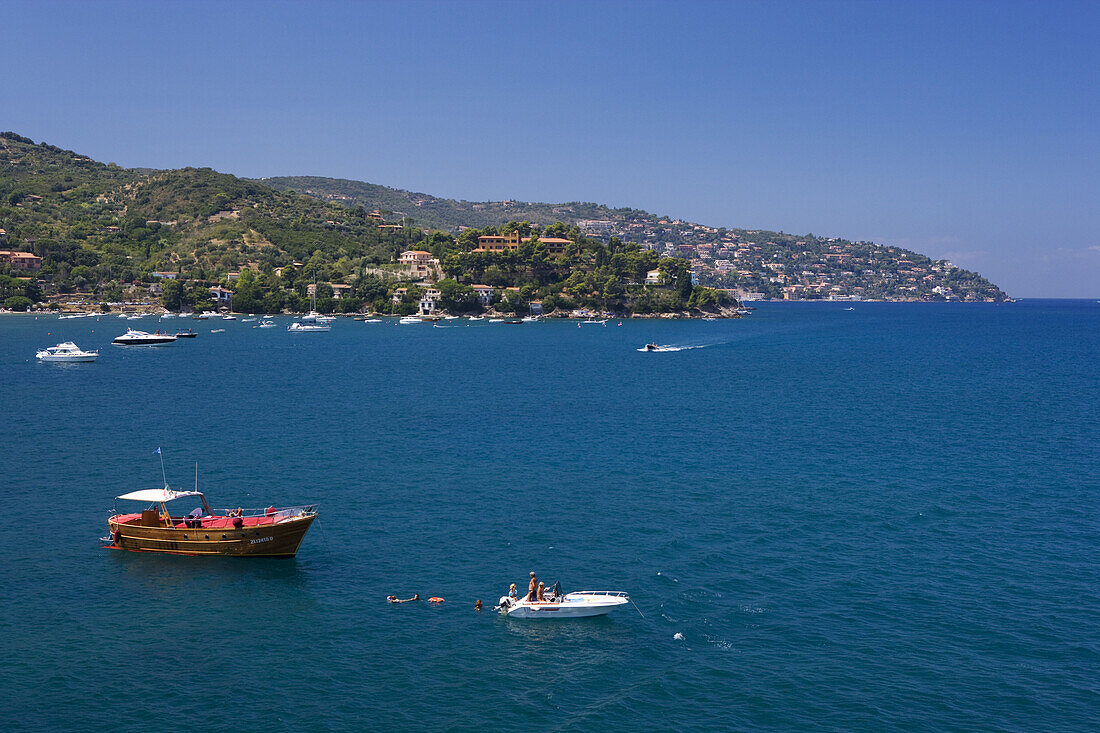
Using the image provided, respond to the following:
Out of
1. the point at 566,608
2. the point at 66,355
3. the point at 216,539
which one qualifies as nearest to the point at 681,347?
the point at 66,355

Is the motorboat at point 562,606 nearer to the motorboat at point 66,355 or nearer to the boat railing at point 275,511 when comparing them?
the boat railing at point 275,511

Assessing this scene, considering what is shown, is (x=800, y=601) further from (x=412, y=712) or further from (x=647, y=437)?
(x=647, y=437)

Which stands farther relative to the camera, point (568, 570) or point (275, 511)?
point (275, 511)

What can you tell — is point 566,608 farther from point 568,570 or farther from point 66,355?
point 66,355

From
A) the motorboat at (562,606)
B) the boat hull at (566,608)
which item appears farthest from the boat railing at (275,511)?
the boat hull at (566,608)

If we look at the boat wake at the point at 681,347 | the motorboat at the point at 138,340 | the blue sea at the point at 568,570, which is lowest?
the blue sea at the point at 568,570

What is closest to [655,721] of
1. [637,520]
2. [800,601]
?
[800,601]
